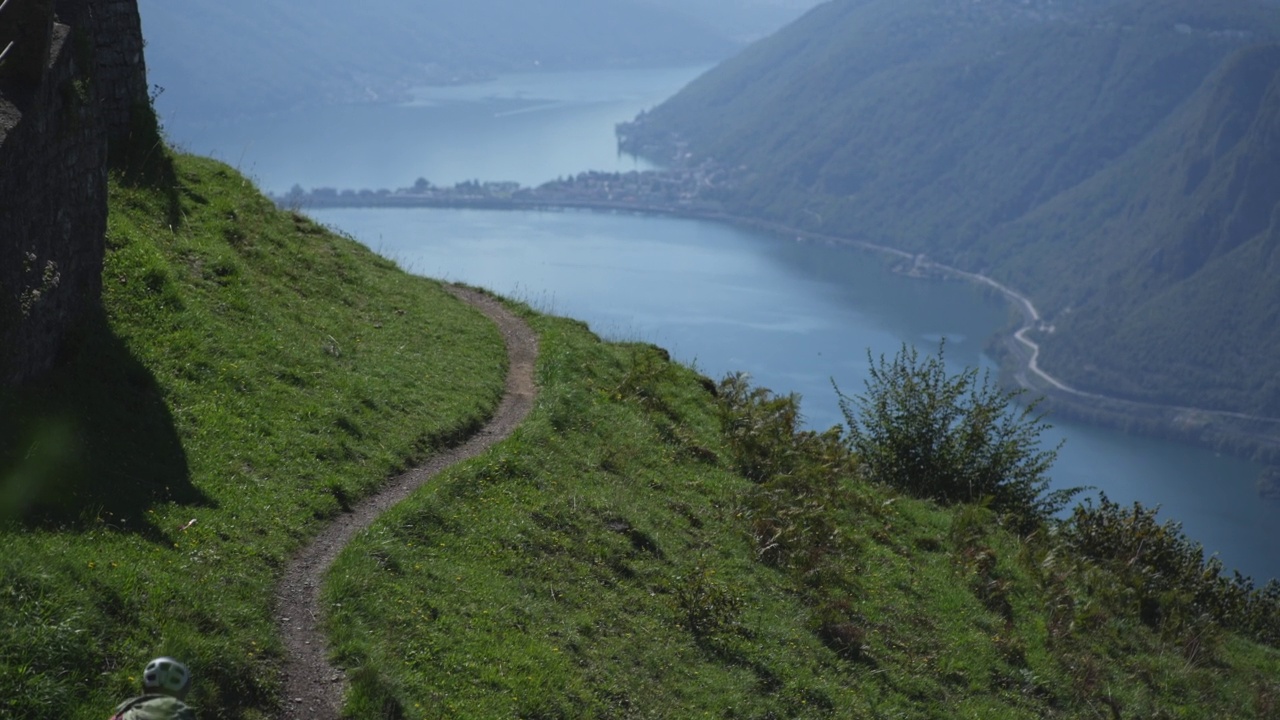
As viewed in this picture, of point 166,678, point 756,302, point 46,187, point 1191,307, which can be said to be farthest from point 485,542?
point 1191,307

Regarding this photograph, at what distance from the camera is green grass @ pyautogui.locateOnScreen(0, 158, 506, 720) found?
841 centimetres

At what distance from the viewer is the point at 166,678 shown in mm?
6121

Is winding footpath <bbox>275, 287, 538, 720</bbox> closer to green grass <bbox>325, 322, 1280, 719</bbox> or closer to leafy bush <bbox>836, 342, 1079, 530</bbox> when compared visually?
green grass <bbox>325, 322, 1280, 719</bbox>

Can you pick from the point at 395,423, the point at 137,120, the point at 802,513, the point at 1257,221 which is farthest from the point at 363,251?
the point at 1257,221

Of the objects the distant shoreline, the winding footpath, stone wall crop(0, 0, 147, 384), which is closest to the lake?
the distant shoreline

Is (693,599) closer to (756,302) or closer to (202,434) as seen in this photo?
(202,434)

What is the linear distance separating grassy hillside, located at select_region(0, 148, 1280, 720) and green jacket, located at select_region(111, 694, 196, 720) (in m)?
2.11

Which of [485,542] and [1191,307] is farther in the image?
[1191,307]

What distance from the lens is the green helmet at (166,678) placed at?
6.11 meters

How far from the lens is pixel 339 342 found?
17781 millimetres

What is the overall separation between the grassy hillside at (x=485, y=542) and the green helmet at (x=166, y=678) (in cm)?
200

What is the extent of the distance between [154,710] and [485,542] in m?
7.53

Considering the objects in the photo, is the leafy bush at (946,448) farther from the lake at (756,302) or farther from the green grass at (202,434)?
the lake at (756,302)

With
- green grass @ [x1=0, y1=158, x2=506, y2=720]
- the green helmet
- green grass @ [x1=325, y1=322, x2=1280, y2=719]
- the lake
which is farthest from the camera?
the lake
